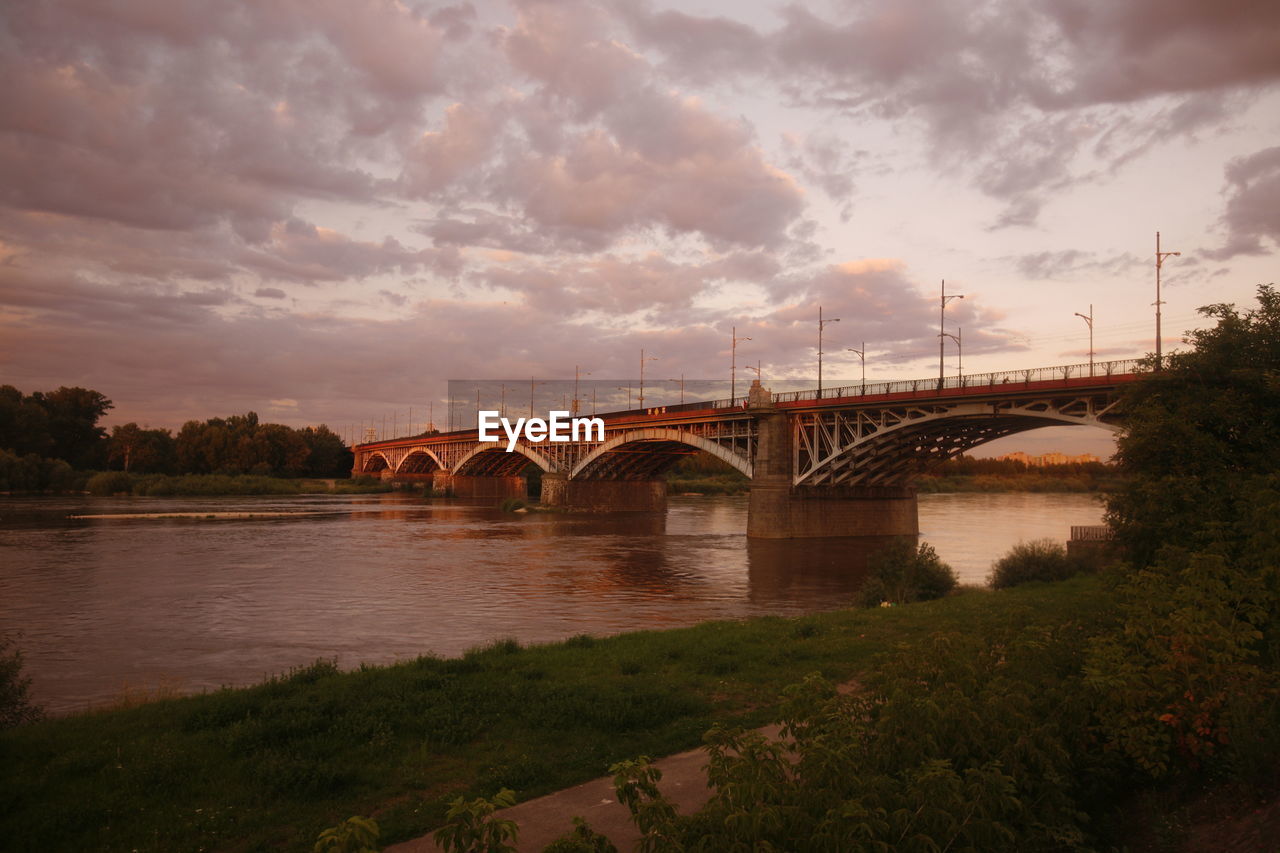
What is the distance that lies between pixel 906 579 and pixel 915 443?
95.9 feet

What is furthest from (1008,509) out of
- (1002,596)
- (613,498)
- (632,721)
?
(632,721)

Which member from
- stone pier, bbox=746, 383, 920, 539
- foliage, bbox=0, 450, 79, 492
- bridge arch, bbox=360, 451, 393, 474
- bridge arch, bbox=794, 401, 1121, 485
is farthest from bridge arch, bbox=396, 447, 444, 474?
bridge arch, bbox=794, 401, 1121, 485

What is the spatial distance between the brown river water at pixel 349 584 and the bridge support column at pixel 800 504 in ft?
6.70

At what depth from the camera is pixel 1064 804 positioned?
18.3 ft

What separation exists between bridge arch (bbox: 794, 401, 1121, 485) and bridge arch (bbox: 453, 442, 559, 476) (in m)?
39.6

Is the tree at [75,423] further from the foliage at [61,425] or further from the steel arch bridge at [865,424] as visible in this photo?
the steel arch bridge at [865,424]

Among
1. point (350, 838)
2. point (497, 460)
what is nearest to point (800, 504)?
point (350, 838)

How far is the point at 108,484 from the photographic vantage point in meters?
92.6

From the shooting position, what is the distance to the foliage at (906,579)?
24062 millimetres

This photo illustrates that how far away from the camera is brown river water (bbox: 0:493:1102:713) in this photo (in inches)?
753

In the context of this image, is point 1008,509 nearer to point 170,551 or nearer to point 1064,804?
point 170,551

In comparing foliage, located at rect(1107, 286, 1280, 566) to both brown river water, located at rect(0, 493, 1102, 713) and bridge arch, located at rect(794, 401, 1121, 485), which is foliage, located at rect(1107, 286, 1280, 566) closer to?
brown river water, located at rect(0, 493, 1102, 713)

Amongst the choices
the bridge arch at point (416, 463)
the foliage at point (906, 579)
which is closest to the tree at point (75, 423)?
the bridge arch at point (416, 463)

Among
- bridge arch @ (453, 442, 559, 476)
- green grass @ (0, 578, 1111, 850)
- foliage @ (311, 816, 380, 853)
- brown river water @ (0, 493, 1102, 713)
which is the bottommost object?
brown river water @ (0, 493, 1102, 713)
